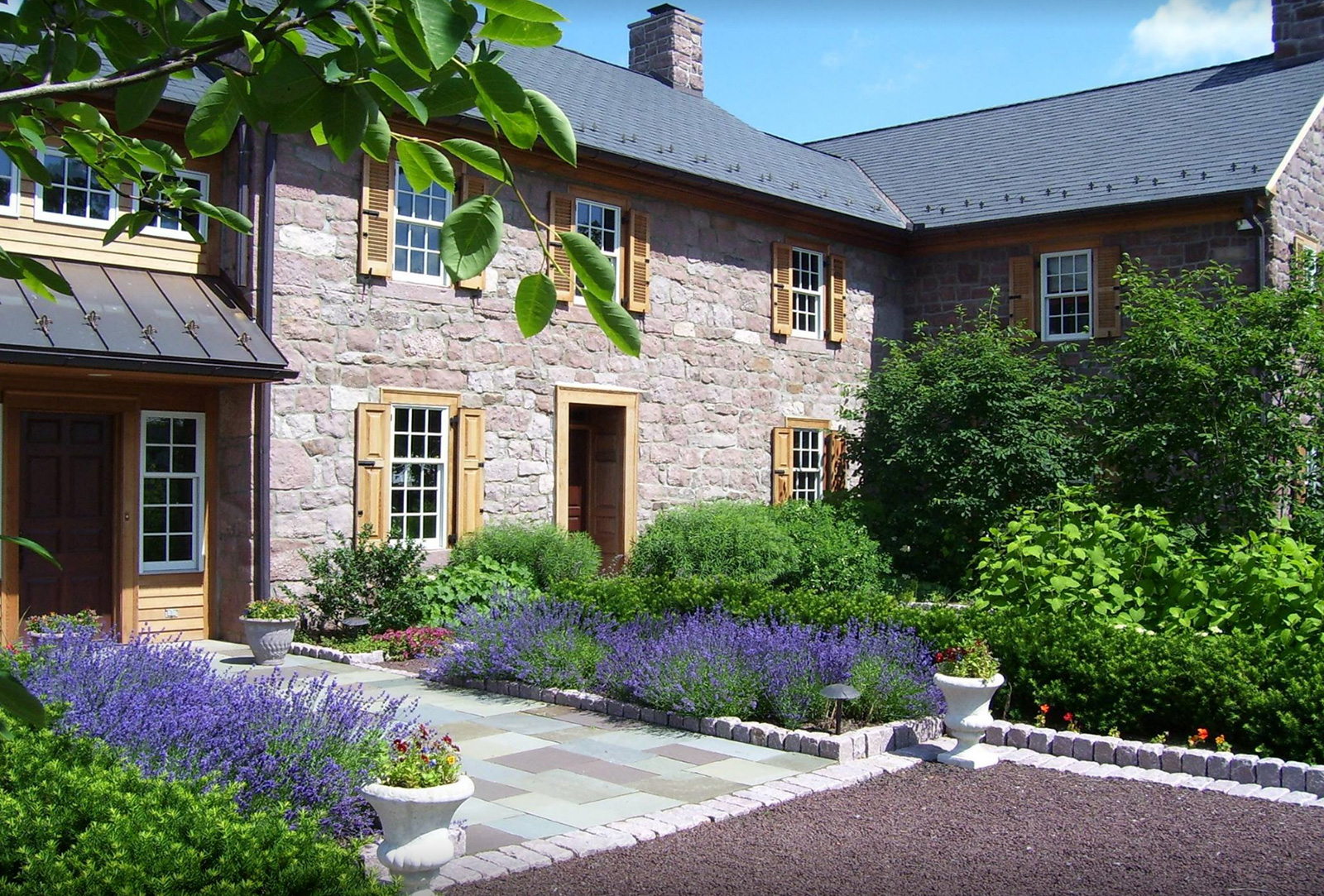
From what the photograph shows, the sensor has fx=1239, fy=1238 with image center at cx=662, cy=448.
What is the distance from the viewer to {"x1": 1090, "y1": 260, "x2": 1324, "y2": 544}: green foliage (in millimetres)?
11906

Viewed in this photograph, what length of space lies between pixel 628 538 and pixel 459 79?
1271cm

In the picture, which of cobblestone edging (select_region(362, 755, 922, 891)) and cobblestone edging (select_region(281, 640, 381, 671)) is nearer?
cobblestone edging (select_region(362, 755, 922, 891))

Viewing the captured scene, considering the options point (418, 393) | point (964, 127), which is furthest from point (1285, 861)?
point (964, 127)

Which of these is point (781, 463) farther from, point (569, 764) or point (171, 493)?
point (569, 764)

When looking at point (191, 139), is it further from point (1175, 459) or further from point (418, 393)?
point (1175, 459)

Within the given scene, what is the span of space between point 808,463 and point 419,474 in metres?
6.07

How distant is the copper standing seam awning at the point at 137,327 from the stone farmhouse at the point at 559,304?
0.10 feet

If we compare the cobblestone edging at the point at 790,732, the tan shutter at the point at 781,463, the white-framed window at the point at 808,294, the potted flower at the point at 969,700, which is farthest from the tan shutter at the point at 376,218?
the potted flower at the point at 969,700

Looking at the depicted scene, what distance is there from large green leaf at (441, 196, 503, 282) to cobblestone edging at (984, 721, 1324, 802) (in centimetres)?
590

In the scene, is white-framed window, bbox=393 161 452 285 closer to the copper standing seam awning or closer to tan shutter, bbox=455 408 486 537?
tan shutter, bbox=455 408 486 537

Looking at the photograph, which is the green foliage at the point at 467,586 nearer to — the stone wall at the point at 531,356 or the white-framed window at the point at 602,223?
the stone wall at the point at 531,356

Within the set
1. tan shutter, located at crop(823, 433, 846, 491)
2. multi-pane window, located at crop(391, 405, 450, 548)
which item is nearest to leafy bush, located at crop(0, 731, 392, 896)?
multi-pane window, located at crop(391, 405, 450, 548)

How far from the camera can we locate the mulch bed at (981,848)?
4.83 meters

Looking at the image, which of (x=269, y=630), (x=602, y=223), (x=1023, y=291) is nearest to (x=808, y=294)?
(x=1023, y=291)
